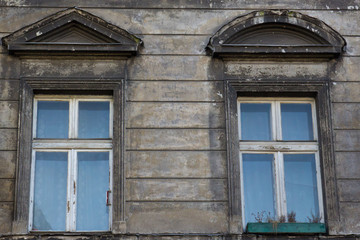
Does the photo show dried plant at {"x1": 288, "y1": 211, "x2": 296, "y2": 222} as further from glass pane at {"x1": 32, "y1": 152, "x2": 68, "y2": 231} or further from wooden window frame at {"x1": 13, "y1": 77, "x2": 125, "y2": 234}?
glass pane at {"x1": 32, "y1": 152, "x2": 68, "y2": 231}

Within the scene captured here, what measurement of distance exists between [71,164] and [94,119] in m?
0.66

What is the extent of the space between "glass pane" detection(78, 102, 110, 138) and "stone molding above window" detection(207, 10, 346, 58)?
63.0 inches

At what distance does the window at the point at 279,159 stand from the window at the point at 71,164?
1.76 metres

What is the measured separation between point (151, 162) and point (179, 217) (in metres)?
0.77

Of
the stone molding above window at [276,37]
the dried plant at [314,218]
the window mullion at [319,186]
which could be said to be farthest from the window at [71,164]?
the window mullion at [319,186]

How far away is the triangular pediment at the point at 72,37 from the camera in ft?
27.8

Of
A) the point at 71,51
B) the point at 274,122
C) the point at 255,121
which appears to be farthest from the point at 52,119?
the point at 274,122

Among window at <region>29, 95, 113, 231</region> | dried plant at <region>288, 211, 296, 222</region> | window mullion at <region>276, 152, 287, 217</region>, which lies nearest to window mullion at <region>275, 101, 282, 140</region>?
window mullion at <region>276, 152, 287, 217</region>

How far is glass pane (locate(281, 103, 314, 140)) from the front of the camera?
8.62m

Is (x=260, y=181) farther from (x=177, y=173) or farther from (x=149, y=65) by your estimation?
(x=149, y=65)

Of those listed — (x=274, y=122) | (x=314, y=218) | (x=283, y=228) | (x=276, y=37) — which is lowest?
(x=283, y=228)

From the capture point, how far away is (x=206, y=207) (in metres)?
8.00

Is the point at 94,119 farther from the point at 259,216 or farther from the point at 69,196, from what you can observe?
the point at 259,216

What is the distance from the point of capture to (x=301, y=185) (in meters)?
8.41
